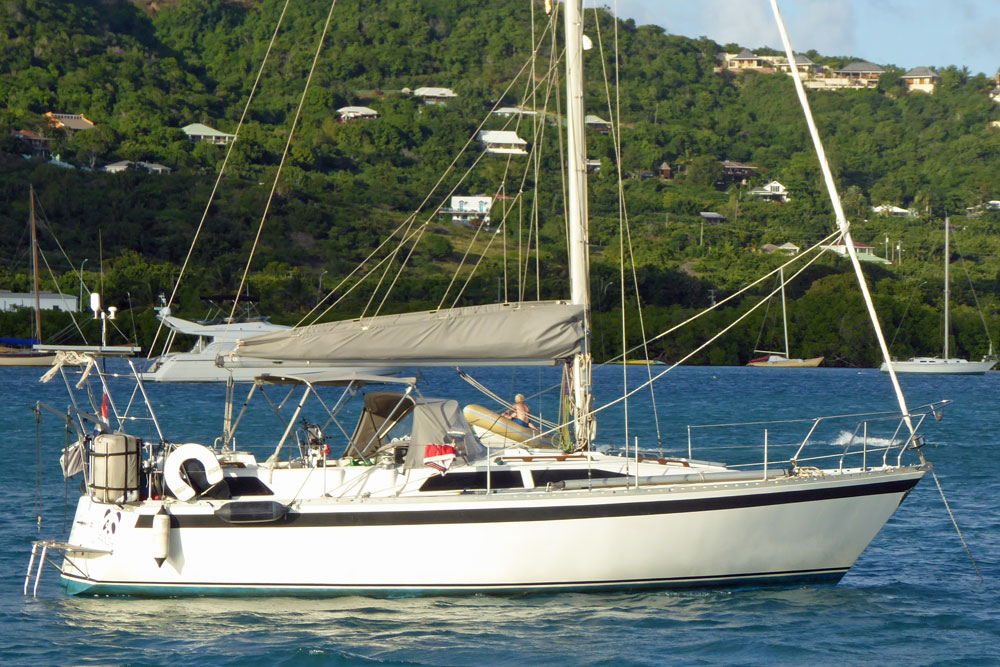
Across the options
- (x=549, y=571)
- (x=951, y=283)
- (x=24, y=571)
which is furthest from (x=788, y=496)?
(x=951, y=283)

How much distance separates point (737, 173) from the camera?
147m

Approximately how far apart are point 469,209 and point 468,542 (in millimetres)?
Result: 102995

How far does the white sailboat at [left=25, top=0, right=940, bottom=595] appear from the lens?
12.1 meters

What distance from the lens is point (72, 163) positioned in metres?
110

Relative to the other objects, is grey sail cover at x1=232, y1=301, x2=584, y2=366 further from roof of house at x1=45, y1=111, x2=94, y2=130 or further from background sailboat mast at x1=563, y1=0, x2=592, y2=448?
roof of house at x1=45, y1=111, x2=94, y2=130

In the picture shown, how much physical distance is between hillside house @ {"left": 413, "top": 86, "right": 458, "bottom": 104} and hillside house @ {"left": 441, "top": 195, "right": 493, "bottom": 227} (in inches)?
1890

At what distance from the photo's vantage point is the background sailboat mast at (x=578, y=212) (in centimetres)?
1354

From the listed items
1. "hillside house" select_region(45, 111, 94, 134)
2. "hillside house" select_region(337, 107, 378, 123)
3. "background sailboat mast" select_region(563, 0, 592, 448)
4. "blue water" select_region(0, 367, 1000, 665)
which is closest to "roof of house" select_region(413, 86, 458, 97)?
"hillside house" select_region(337, 107, 378, 123)

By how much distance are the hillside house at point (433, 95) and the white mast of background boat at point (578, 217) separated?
153 meters

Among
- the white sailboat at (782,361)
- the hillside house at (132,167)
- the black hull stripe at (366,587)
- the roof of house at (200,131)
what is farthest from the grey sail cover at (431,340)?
the roof of house at (200,131)

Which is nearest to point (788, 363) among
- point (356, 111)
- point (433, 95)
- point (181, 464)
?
point (181, 464)

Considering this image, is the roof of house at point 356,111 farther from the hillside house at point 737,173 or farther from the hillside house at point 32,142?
the hillside house at point 32,142

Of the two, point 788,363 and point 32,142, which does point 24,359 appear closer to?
point 788,363

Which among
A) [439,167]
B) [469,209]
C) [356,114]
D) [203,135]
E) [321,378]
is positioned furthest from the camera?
[356,114]
